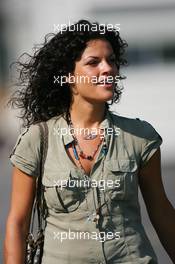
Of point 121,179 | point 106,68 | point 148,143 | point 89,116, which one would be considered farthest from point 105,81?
point 121,179

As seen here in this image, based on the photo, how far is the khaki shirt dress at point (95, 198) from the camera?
3570mm

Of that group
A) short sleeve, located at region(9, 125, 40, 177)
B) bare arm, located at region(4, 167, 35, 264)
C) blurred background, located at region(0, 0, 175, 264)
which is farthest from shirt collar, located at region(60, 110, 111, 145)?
blurred background, located at region(0, 0, 175, 264)

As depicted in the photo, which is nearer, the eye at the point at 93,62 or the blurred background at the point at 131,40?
the eye at the point at 93,62

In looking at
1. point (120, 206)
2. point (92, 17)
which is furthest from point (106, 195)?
point (92, 17)

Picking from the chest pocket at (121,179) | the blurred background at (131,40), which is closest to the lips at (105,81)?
the chest pocket at (121,179)

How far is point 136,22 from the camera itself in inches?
732

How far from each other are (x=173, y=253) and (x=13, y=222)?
0.70m

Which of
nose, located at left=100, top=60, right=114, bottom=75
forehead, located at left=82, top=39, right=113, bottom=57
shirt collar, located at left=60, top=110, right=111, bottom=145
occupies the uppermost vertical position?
forehead, located at left=82, top=39, right=113, bottom=57

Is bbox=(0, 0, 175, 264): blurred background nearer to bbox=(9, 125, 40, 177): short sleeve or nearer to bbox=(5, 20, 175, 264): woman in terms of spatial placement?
bbox=(5, 20, 175, 264): woman

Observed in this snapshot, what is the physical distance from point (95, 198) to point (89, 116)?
15.1 inches

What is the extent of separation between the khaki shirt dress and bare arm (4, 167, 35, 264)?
51 mm

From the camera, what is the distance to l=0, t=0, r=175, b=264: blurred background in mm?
17797

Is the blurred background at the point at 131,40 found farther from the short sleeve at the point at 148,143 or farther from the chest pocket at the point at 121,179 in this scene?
the chest pocket at the point at 121,179

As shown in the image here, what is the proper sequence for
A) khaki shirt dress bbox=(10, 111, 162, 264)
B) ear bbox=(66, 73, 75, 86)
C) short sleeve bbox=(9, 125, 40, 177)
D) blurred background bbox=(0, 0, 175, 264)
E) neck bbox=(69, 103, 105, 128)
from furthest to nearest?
blurred background bbox=(0, 0, 175, 264) < ear bbox=(66, 73, 75, 86) < neck bbox=(69, 103, 105, 128) < short sleeve bbox=(9, 125, 40, 177) < khaki shirt dress bbox=(10, 111, 162, 264)
